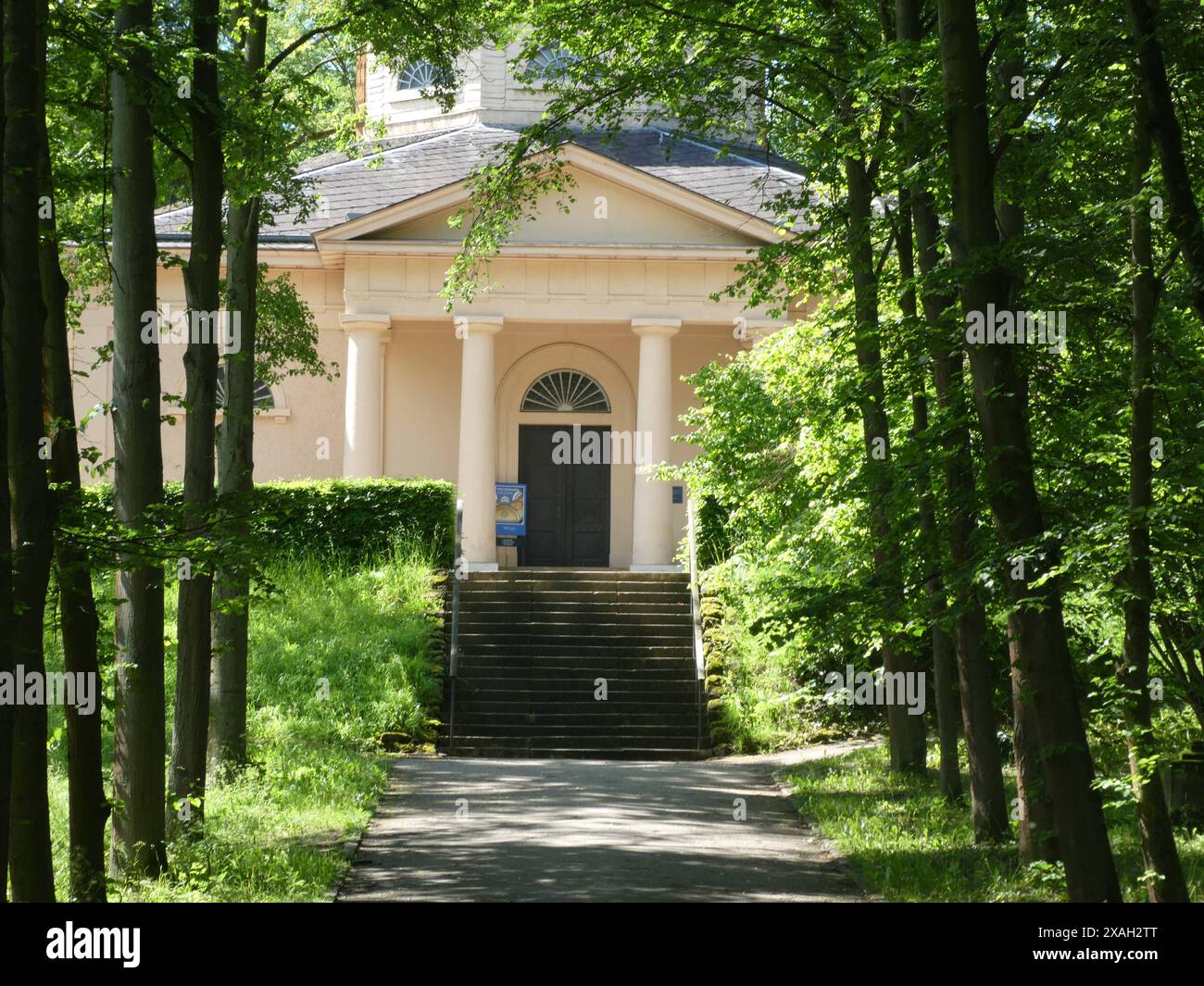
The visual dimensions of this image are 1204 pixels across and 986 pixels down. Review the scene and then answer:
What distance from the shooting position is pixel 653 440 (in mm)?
25641

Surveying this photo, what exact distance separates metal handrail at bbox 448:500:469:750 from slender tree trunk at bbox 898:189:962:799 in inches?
281

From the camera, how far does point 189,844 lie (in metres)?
10.9

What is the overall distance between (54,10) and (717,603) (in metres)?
15.1

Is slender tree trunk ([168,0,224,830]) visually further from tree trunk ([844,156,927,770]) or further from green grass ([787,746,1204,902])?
green grass ([787,746,1204,902])

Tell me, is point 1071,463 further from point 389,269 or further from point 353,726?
point 389,269

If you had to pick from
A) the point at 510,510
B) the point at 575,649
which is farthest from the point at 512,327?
the point at 575,649

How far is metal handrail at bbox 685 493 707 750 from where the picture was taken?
20.2 meters

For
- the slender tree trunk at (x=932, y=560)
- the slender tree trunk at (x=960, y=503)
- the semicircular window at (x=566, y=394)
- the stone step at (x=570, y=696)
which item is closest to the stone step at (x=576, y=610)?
the stone step at (x=570, y=696)

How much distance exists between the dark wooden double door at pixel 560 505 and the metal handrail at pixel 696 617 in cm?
511

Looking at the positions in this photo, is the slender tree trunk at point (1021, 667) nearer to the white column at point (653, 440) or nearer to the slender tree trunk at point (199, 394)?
the slender tree trunk at point (199, 394)

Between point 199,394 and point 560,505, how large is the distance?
18637 mm

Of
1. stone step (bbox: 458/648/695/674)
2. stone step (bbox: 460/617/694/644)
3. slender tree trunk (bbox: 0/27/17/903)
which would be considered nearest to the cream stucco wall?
stone step (bbox: 460/617/694/644)

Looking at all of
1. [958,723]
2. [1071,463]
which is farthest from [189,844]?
[958,723]

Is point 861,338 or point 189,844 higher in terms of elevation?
point 861,338
